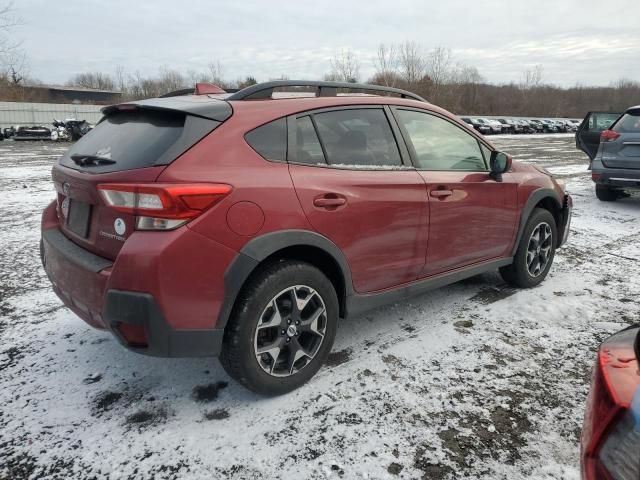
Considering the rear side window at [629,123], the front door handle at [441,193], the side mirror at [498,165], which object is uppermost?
the rear side window at [629,123]

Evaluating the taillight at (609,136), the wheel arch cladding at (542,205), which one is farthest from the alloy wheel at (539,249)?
the taillight at (609,136)

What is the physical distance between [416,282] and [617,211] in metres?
6.09

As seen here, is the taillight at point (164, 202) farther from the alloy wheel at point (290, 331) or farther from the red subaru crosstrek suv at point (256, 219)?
the alloy wheel at point (290, 331)

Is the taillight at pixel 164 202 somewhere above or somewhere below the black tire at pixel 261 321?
above

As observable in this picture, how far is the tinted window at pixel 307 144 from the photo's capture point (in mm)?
2611

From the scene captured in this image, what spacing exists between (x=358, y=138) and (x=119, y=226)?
152cm

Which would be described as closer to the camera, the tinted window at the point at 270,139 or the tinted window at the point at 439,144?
the tinted window at the point at 270,139

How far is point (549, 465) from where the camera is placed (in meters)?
2.11

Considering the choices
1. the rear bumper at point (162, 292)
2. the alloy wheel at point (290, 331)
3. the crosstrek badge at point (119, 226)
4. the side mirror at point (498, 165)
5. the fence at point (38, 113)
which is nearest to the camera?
the rear bumper at point (162, 292)

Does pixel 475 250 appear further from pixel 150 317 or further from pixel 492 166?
pixel 150 317

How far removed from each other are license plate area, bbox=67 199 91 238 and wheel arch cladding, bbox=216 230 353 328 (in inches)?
34.0

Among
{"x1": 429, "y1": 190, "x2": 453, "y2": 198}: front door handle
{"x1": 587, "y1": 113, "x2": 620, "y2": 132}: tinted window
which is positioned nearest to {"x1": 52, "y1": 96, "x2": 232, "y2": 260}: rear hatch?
{"x1": 429, "y1": 190, "x2": 453, "y2": 198}: front door handle

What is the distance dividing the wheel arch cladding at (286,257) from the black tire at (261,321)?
0.06 meters

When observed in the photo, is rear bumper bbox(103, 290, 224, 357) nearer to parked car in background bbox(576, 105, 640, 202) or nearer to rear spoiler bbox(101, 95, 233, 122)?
rear spoiler bbox(101, 95, 233, 122)
